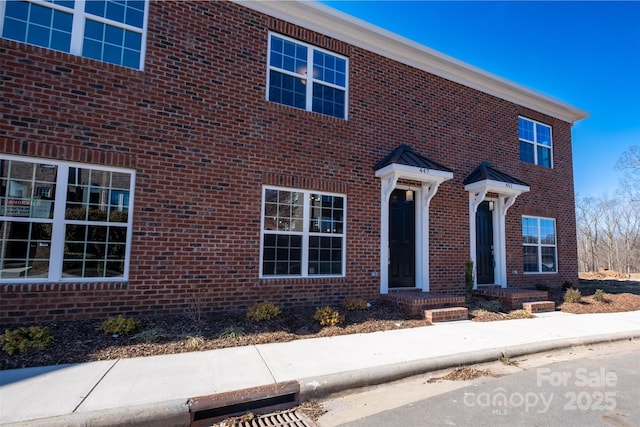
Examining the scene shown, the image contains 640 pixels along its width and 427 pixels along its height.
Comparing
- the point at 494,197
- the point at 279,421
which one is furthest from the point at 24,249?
the point at 494,197

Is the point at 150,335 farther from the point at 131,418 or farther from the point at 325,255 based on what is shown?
the point at 325,255

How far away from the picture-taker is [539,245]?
11.9 m

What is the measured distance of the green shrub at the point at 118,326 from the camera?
17.9 ft

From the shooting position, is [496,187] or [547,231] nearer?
[496,187]

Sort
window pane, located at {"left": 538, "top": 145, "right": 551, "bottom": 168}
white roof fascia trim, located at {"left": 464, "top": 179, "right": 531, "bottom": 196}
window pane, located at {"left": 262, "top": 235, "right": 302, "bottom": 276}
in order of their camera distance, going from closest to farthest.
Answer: window pane, located at {"left": 262, "top": 235, "right": 302, "bottom": 276} → white roof fascia trim, located at {"left": 464, "top": 179, "right": 531, "bottom": 196} → window pane, located at {"left": 538, "top": 145, "right": 551, "bottom": 168}

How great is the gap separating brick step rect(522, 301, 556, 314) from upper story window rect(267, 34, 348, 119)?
6542mm

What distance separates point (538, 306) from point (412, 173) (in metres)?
4.72

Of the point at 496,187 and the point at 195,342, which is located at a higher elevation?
the point at 496,187

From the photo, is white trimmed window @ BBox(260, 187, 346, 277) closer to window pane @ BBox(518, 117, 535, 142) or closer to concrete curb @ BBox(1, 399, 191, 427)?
concrete curb @ BBox(1, 399, 191, 427)

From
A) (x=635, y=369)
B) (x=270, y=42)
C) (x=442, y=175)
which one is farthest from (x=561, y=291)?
(x=270, y=42)

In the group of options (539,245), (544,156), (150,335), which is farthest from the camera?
(544,156)

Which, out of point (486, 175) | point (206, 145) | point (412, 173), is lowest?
point (412, 173)

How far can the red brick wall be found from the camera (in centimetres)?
581

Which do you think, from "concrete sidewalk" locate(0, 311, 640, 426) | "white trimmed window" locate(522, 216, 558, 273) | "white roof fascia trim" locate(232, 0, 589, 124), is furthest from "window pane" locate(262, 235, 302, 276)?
"white trimmed window" locate(522, 216, 558, 273)
